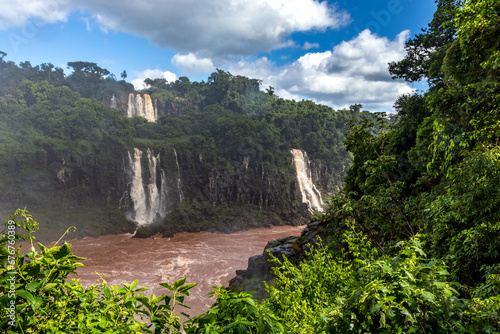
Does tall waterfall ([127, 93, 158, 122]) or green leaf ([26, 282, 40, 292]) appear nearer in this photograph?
green leaf ([26, 282, 40, 292])

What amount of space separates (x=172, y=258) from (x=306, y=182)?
2394cm

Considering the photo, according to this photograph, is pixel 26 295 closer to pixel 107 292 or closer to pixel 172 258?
pixel 107 292

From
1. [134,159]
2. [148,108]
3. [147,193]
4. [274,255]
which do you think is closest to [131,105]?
[148,108]

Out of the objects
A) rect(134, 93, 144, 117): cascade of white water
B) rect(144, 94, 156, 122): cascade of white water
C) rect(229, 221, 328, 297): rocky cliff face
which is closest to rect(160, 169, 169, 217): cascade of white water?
rect(144, 94, 156, 122): cascade of white water

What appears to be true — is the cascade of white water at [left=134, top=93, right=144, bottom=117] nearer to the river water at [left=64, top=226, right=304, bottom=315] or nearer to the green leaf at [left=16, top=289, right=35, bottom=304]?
the river water at [left=64, top=226, right=304, bottom=315]

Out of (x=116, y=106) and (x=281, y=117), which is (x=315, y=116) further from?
(x=116, y=106)

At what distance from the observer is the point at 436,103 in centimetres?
446

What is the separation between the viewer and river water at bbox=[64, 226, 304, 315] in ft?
60.2

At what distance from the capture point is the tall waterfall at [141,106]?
47219 mm

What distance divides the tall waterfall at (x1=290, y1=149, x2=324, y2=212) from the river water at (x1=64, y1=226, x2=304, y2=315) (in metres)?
10.6

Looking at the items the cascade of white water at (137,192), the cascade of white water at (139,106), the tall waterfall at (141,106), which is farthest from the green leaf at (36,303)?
the cascade of white water at (139,106)

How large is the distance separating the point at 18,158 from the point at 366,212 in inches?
1324

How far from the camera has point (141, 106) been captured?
4769 centimetres

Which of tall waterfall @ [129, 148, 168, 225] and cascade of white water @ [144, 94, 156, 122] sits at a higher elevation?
cascade of white water @ [144, 94, 156, 122]
